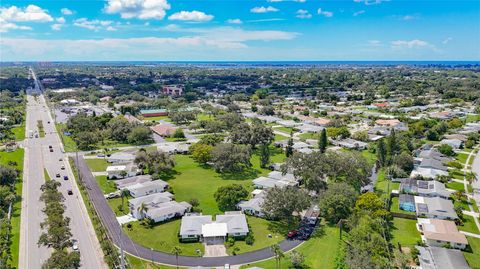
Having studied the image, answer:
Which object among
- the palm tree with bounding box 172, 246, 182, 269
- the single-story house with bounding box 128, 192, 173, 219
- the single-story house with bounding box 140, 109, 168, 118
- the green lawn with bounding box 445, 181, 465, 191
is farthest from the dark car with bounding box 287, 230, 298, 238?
the single-story house with bounding box 140, 109, 168, 118

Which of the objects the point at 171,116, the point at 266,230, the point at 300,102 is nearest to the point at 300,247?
the point at 266,230

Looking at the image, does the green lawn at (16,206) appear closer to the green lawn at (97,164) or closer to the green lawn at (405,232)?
the green lawn at (97,164)

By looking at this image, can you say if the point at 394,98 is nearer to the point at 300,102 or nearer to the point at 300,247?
the point at 300,102

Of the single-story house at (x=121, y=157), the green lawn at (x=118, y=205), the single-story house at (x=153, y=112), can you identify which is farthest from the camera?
the single-story house at (x=153, y=112)

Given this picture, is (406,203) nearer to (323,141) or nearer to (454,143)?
(323,141)

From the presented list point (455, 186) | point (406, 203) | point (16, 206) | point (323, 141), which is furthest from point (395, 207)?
point (16, 206)

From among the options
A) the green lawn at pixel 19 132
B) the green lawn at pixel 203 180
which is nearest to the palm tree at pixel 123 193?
the green lawn at pixel 203 180

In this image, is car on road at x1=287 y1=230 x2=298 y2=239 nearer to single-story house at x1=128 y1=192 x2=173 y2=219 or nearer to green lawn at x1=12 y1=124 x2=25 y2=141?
single-story house at x1=128 y1=192 x2=173 y2=219
